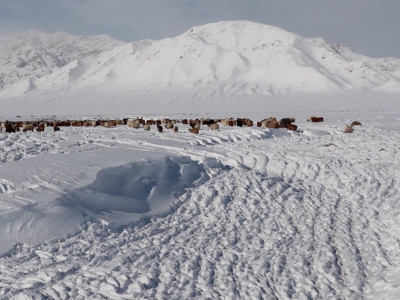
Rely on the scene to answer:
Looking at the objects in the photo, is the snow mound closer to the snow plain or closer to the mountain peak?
the snow plain

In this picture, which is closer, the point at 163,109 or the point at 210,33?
the point at 163,109

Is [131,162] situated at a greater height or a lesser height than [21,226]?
greater

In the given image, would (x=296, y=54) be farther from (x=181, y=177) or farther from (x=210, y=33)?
(x=181, y=177)

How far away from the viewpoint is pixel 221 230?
28.7 feet

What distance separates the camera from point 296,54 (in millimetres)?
117125

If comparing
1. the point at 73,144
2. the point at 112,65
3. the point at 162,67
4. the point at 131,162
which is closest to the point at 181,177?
the point at 131,162

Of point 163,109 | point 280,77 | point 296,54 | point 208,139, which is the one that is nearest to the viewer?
point 208,139

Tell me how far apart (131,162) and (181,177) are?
5.14ft

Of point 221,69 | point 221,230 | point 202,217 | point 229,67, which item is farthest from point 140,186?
point 229,67

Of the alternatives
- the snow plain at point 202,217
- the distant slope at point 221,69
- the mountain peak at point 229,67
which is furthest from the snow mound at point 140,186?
the mountain peak at point 229,67

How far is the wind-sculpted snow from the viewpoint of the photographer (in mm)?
6496

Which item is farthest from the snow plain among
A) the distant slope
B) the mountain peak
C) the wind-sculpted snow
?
the mountain peak

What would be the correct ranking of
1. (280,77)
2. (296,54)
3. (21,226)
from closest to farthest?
1. (21,226)
2. (280,77)
3. (296,54)

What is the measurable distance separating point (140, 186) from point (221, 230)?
2.84 metres
